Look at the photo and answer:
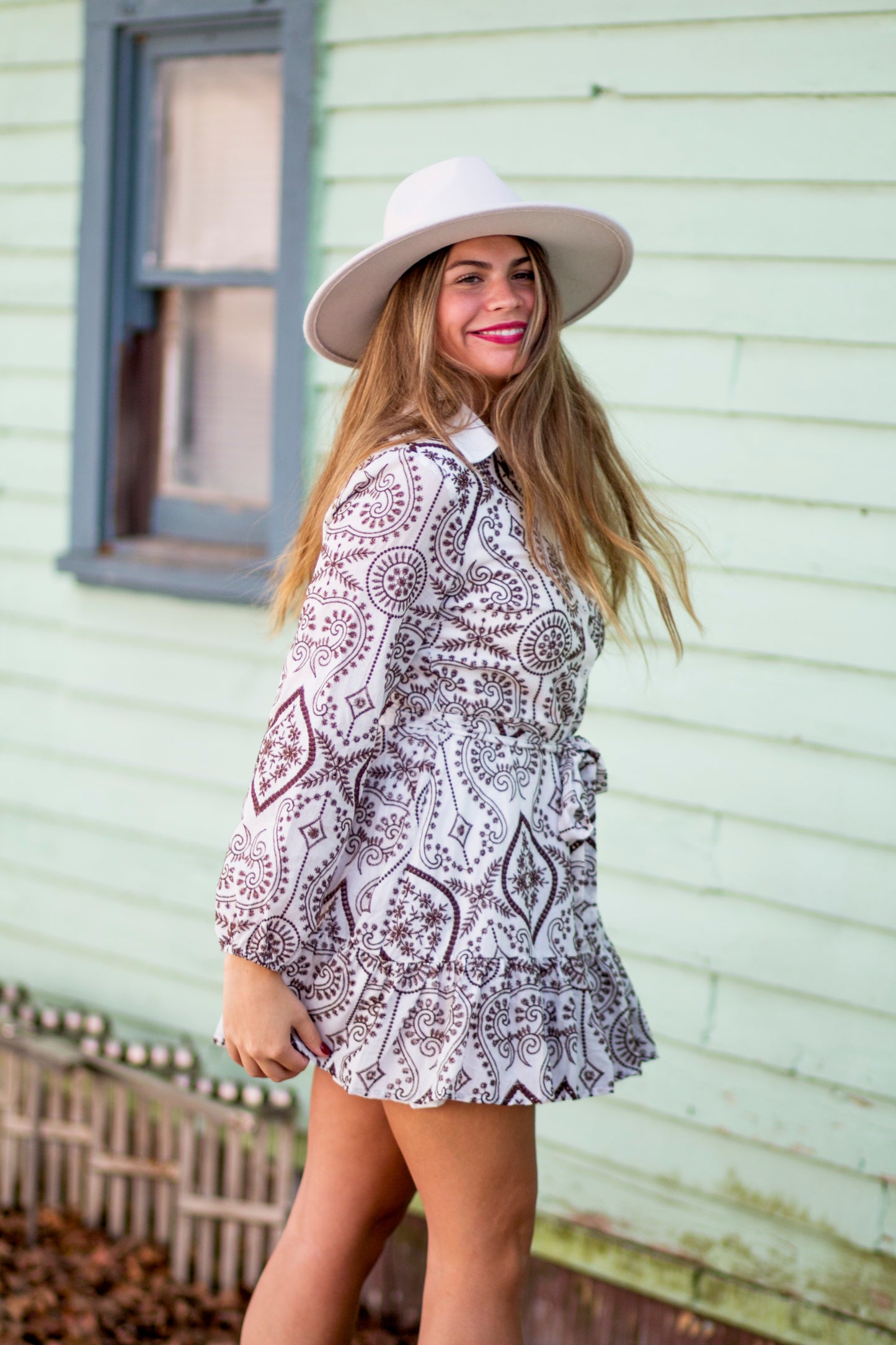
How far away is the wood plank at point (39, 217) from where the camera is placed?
321 centimetres

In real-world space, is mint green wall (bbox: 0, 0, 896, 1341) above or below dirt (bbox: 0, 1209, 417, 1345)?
above

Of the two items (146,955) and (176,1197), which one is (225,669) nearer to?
(146,955)

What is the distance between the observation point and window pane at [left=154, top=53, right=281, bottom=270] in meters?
3.13

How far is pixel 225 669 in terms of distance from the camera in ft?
10.2

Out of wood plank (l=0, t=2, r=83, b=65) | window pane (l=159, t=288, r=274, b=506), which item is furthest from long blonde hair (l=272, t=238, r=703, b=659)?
wood plank (l=0, t=2, r=83, b=65)

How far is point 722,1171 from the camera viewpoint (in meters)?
2.57

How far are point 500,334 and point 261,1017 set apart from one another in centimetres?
92

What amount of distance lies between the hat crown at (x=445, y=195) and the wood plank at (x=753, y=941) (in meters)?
1.49

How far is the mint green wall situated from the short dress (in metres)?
0.98

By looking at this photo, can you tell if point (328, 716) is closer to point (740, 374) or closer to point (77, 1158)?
point (740, 374)

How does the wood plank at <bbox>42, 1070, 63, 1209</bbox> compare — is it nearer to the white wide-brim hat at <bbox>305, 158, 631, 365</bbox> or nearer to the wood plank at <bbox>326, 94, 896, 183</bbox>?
the white wide-brim hat at <bbox>305, 158, 631, 365</bbox>

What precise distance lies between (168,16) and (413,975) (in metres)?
2.57

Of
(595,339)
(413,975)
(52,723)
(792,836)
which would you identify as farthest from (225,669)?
(413,975)

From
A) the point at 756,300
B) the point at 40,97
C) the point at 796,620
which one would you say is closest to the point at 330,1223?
the point at 796,620
